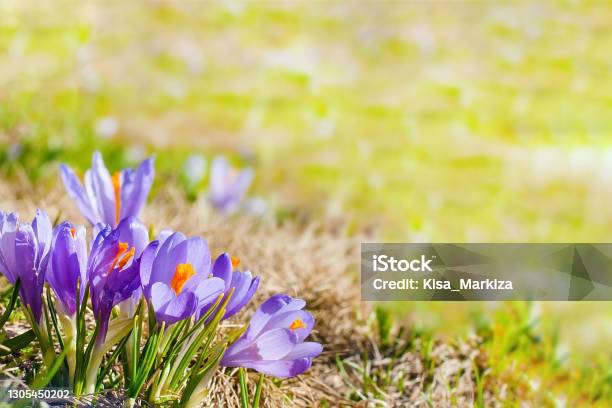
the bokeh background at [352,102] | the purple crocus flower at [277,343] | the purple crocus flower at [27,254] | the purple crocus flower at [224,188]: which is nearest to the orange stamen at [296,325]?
the purple crocus flower at [277,343]

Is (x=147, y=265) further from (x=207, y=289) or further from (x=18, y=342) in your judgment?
(x=18, y=342)

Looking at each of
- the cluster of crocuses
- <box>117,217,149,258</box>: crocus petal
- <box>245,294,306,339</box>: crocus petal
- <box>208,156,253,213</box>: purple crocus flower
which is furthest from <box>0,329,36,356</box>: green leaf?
<box>208,156,253,213</box>: purple crocus flower

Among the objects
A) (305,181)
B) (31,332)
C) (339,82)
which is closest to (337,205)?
(305,181)

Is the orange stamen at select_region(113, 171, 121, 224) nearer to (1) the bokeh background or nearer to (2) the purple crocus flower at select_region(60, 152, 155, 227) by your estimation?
(2) the purple crocus flower at select_region(60, 152, 155, 227)

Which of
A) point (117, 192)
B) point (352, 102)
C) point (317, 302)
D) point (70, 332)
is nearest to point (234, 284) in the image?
point (70, 332)

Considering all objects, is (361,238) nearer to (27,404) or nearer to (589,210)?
(589,210)
